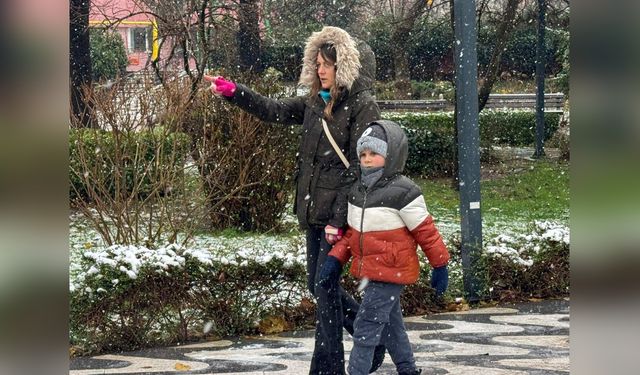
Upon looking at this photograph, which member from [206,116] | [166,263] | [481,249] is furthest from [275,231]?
[166,263]

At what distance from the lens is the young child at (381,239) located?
475cm

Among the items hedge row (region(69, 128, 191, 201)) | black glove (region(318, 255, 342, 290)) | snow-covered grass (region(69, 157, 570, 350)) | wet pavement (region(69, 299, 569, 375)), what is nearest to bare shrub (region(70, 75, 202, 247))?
hedge row (region(69, 128, 191, 201))

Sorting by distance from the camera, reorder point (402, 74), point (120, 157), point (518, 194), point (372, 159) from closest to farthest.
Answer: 1. point (372, 159)
2. point (120, 157)
3. point (518, 194)
4. point (402, 74)

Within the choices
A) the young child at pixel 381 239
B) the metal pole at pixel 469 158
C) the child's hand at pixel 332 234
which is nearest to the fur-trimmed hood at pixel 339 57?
the young child at pixel 381 239

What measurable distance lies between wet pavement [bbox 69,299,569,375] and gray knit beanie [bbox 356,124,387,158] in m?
1.48

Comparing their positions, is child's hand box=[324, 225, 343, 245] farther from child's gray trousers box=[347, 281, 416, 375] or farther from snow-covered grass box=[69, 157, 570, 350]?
snow-covered grass box=[69, 157, 570, 350]

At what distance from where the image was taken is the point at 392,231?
15.6 ft

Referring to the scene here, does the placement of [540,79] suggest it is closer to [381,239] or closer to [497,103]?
[497,103]

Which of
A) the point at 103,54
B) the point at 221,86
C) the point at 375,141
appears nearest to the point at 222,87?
the point at 221,86

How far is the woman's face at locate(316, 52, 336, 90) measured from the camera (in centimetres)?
514

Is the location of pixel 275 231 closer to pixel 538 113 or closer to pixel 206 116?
pixel 206 116

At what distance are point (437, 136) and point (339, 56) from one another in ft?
46.4

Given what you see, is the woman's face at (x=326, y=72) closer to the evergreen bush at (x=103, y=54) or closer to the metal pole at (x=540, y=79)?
the metal pole at (x=540, y=79)
